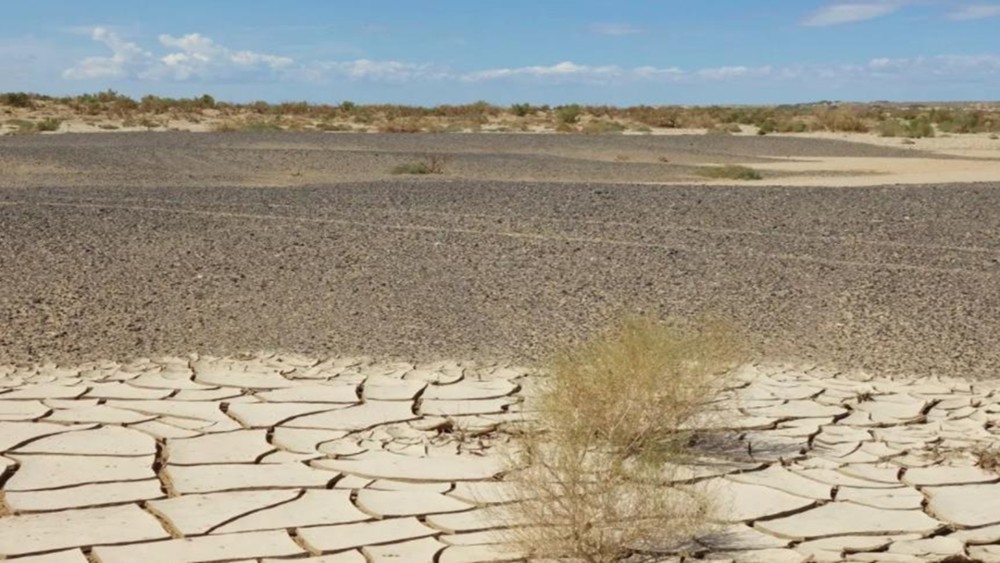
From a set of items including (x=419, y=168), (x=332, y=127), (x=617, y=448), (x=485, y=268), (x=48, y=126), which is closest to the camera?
(x=617, y=448)

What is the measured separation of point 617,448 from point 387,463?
3.89ft

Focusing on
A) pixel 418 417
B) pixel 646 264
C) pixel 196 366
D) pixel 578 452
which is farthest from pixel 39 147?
pixel 578 452

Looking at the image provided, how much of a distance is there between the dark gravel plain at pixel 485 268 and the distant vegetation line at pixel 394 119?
27572mm

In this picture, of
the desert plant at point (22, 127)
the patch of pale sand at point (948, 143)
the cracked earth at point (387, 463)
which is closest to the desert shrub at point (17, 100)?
the desert plant at point (22, 127)

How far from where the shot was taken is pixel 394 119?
62406 millimetres

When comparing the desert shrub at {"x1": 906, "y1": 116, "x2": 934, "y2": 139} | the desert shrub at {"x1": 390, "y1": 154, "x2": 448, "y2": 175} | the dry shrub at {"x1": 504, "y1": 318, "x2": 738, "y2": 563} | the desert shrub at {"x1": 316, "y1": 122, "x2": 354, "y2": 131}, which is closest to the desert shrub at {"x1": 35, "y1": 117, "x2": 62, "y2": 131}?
the desert shrub at {"x1": 316, "y1": 122, "x2": 354, "y2": 131}

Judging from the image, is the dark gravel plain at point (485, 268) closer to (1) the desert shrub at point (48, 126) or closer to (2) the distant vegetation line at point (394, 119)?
(1) the desert shrub at point (48, 126)

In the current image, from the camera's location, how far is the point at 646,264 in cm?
1269

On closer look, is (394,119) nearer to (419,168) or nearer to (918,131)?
(918,131)

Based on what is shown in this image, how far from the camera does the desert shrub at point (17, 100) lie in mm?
57906

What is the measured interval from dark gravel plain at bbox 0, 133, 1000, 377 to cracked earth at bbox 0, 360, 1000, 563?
0.87m

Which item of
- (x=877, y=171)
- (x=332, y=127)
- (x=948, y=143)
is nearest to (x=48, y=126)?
(x=332, y=127)

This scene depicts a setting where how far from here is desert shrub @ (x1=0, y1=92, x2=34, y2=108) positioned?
190 feet

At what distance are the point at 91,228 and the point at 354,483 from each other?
8.89 meters
